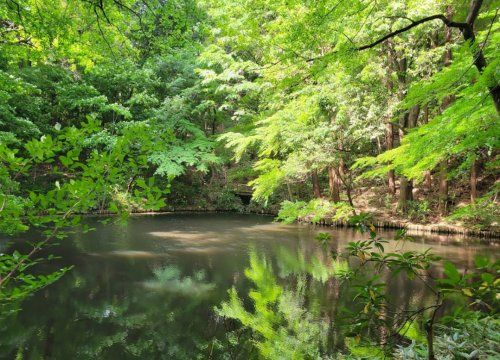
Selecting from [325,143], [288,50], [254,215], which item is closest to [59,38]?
[288,50]

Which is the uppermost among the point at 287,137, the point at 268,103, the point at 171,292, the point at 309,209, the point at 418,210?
the point at 268,103

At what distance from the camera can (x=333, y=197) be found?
13.1m

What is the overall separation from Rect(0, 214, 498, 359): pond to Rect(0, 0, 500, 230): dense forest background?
4.98ft

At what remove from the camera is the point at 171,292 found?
18.9 ft

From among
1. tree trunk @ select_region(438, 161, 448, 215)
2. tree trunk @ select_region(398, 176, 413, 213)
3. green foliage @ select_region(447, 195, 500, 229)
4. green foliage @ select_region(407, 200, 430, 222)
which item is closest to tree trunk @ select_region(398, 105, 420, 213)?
tree trunk @ select_region(398, 176, 413, 213)

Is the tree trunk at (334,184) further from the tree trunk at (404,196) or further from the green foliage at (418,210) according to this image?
the green foliage at (418,210)

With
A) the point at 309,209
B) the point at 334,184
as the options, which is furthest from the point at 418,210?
the point at 309,209

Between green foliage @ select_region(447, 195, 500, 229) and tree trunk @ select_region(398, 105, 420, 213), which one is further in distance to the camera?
tree trunk @ select_region(398, 105, 420, 213)

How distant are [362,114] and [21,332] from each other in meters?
9.41

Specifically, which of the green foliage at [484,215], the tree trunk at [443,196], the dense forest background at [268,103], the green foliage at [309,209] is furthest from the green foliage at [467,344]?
the tree trunk at [443,196]

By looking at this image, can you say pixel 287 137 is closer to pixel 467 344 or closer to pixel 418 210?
pixel 418 210

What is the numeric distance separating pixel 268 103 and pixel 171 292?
7995 mm

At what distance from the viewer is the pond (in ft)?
12.9

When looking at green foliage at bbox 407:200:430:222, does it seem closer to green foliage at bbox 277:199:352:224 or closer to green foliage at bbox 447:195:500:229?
green foliage at bbox 447:195:500:229
